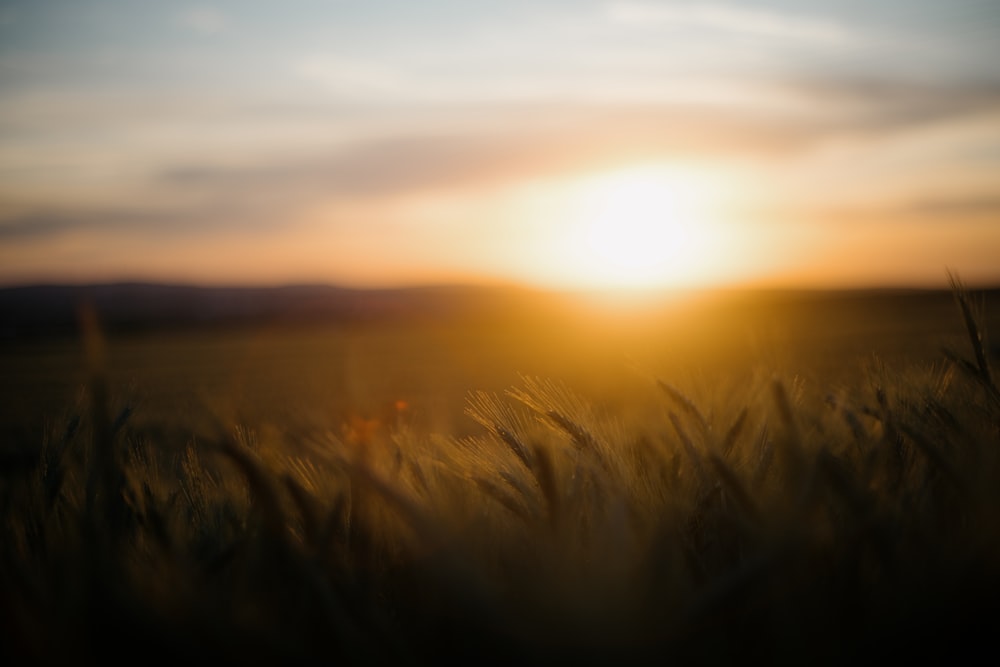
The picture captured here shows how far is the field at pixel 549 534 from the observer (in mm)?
855

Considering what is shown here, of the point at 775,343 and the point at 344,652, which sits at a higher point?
the point at 775,343

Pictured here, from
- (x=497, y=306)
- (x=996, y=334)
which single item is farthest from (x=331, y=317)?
(x=996, y=334)

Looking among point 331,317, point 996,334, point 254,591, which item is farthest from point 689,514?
point 331,317

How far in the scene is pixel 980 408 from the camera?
5.84ft

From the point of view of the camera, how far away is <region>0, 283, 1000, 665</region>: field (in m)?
0.86

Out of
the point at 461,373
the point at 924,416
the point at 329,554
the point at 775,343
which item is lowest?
the point at 461,373

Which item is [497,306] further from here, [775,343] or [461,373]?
[775,343]

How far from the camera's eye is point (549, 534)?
3.87 ft

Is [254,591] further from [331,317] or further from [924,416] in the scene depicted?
[331,317]

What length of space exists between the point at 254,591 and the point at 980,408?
5.83ft

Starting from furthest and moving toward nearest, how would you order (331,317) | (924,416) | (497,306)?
(497,306) < (331,317) < (924,416)

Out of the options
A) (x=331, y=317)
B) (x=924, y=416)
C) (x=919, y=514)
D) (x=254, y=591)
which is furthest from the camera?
(x=331, y=317)

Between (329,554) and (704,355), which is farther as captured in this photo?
(704,355)

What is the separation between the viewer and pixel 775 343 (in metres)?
1.88
